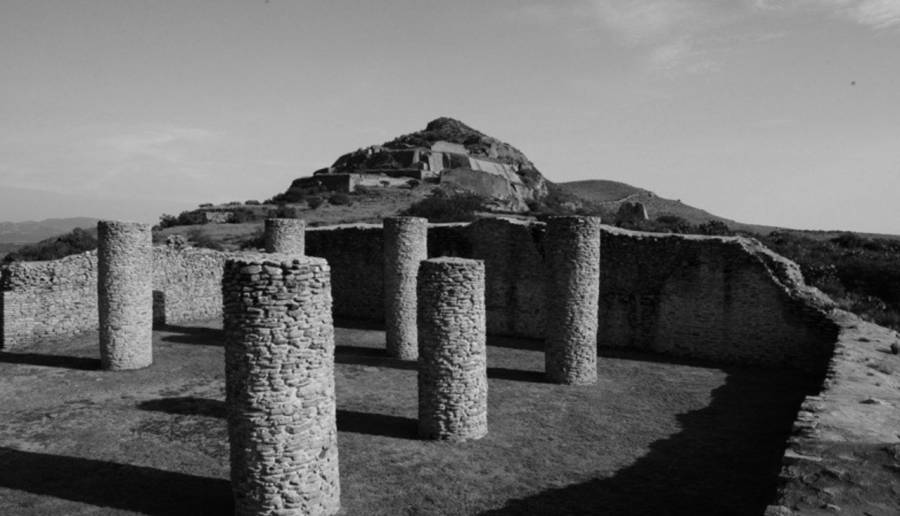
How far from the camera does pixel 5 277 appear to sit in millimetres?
15836

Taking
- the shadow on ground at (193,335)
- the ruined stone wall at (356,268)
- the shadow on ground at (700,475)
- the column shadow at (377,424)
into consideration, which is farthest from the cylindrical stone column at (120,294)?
the shadow on ground at (700,475)

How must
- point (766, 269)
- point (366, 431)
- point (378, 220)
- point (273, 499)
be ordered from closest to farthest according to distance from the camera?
point (273, 499) < point (366, 431) < point (766, 269) < point (378, 220)

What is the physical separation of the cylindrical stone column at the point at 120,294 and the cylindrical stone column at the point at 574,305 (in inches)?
378

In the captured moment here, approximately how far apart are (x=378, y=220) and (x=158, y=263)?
19.6m

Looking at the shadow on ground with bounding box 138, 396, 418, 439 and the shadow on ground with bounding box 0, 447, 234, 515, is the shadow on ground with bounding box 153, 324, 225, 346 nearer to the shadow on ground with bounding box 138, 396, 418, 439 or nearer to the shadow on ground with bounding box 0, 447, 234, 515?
the shadow on ground with bounding box 138, 396, 418, 439

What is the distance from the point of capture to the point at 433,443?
949cm

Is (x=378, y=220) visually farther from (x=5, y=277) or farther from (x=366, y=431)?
(x=366, y=431)

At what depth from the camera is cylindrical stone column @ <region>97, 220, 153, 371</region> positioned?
13.7 metres

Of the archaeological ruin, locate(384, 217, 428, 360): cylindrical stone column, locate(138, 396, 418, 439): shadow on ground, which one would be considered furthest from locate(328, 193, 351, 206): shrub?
locate(138, 396, 418, 439): shadow on ground

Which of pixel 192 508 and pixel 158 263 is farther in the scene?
pixel 158 263

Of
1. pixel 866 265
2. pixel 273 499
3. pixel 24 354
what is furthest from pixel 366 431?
pixel 866 265

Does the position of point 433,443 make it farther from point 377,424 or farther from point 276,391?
point 276,391

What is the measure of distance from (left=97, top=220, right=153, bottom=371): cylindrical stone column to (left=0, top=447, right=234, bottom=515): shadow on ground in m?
5.07

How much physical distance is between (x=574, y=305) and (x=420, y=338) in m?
4.31
